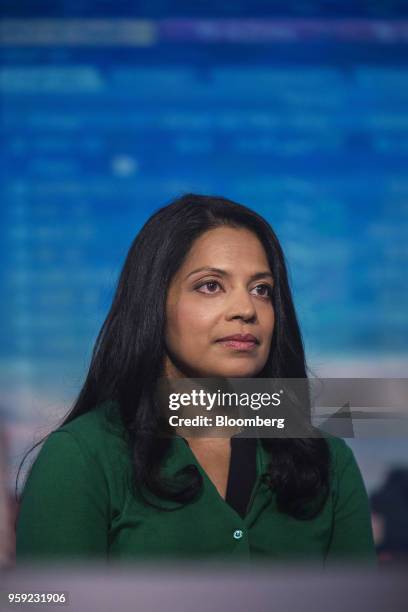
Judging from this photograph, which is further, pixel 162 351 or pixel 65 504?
pixel 162 351

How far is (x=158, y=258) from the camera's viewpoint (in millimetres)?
1431

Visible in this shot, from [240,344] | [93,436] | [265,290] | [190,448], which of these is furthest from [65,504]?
[265,290]

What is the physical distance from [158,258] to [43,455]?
0.43 meters

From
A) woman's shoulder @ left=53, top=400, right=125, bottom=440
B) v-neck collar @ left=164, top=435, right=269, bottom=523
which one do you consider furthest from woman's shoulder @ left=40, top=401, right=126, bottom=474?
v-neck collar @ left=164, top=435, right=269, bottom=523

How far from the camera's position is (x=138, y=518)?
1346mm

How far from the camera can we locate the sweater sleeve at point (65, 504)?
1314 millimetres

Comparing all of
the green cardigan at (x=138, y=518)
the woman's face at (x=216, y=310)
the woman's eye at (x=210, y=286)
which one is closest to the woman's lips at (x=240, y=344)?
the woman's face at (x=216, y=310)

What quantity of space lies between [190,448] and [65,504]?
0.26 metres

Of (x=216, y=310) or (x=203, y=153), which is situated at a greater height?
(x=203, y=153)

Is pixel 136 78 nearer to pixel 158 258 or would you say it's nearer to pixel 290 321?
pixel 158 258

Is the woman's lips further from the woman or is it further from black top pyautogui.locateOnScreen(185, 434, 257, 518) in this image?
black top pyautogui.locateOnScreen(185, 434, 257, 518)

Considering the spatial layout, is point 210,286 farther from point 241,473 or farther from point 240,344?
point 241,473

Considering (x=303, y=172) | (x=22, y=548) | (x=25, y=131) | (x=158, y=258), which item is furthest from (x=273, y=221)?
(x=22, y=548)

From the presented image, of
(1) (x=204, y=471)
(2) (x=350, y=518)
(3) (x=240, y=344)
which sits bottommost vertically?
(2) (x=350, y=518)
